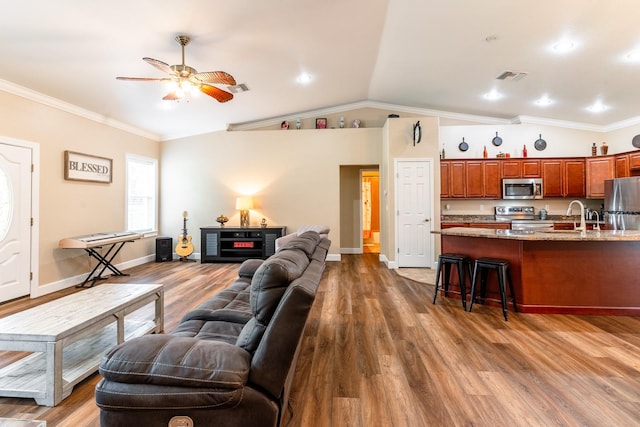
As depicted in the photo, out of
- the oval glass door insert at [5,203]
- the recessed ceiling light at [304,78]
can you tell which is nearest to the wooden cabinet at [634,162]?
the recessed ceiling light at [304,78]

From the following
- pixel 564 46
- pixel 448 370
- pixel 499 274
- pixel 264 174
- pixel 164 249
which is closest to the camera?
pixel 448 370

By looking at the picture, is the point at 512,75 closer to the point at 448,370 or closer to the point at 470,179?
the point at 470,179

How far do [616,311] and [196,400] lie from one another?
13.8 feet

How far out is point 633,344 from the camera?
264 cm

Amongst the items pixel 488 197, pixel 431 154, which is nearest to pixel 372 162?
pixel 431 154

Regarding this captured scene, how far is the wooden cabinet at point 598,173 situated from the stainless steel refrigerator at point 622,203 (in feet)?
0.93

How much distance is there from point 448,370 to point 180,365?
1.84 meters

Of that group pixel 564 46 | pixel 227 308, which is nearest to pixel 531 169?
pixel 564 46

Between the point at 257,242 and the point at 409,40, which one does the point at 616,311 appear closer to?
the point at 409,40

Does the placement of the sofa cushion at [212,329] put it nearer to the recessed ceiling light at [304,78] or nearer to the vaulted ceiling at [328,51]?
the vaulted ceiling at [328,51]

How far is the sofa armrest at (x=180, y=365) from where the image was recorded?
1.34 m

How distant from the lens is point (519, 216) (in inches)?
251

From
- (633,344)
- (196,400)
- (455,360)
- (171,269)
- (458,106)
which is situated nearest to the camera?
(196,400)

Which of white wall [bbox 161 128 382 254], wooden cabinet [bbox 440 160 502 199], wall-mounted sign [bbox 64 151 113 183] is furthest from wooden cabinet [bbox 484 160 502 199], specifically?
wall-mounted sign [bbox 64 151 113 183]
